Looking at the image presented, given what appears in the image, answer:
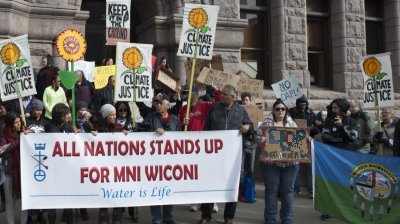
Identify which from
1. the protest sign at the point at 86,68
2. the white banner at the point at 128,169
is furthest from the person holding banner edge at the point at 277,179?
the protest sign at the point at 86,68

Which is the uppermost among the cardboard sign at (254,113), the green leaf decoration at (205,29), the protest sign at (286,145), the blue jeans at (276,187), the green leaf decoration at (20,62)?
the green leaf decoration at (205,29)

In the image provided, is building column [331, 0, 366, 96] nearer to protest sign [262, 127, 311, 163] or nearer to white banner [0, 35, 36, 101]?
protest sign [262, 127, 311, 163]


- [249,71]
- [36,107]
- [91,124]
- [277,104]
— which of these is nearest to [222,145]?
[277,104]

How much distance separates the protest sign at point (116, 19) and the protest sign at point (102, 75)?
1034 mm

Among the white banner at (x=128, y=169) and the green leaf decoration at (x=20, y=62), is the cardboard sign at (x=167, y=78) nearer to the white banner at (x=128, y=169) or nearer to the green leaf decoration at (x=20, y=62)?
the white banner at (x=128, y=169)

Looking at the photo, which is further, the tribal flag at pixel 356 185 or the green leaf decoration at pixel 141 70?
the green leaf decoration at pixel 141 70

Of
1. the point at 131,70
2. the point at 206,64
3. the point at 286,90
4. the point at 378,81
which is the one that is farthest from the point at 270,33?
the point at 131,70

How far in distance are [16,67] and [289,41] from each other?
8.81 meters

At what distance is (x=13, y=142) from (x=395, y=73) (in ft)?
41.9

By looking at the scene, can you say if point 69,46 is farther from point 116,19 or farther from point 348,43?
point 348,43

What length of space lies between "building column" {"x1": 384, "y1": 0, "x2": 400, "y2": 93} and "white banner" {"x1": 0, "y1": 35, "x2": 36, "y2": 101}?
1219 cm

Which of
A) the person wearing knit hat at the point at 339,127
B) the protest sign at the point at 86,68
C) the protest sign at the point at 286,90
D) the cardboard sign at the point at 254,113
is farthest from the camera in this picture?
the protest sign at the point at 86,68

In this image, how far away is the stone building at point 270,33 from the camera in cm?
1116

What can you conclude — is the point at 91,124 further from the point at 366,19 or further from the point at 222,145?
the point at 366,19
